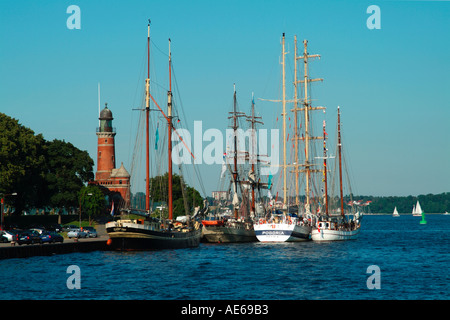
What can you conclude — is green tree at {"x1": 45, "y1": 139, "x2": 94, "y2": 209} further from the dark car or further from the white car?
the dark car

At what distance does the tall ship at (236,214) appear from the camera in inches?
4035

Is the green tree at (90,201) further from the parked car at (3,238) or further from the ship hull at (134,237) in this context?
the ship hull at (134,237)

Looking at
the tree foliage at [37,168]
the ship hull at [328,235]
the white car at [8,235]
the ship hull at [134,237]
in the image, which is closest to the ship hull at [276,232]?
the ship hull at [328,235]

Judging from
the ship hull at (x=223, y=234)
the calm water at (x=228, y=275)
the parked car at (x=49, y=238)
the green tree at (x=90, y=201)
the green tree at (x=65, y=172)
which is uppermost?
the green tree at (x=65, y=172)

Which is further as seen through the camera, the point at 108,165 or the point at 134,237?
the point at 108,165

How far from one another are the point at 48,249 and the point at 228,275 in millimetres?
24196

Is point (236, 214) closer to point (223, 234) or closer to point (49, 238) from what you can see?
point (223, 234)

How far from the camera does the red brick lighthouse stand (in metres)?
170

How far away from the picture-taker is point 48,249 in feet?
238

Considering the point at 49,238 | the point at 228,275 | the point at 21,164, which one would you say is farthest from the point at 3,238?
the point at 21,164

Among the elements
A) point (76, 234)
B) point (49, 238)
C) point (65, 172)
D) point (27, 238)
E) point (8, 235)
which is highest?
point (65, 172)

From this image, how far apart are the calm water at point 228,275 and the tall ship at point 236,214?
19.4 meters
